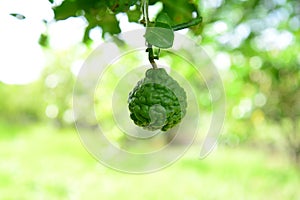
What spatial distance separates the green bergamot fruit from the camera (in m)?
0.62

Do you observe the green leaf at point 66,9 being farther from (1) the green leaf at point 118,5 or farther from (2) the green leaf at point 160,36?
(2) the green leaf at point 160,36

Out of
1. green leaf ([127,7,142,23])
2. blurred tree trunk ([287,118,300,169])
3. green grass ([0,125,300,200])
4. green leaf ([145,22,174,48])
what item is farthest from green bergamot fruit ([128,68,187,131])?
blurred tree trunk ([287,118,300,169])

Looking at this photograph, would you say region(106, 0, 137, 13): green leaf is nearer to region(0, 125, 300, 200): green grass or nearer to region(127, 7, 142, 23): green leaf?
region(127, 7, 142, 23): green leaf

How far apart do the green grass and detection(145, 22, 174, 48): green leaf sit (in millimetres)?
2774

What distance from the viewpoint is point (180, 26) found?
0.63 meters

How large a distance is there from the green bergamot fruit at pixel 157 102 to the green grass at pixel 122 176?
2.69 m

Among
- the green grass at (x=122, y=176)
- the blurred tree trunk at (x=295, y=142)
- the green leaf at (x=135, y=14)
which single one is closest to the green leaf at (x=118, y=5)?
the green leaf at (x=135, y=14)

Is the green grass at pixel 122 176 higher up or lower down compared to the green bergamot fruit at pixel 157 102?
higher up

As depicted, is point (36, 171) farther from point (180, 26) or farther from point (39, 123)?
point (180, 26)

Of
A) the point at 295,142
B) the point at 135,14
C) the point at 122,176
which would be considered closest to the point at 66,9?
the point at 135,14

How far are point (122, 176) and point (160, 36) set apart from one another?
3767 mm

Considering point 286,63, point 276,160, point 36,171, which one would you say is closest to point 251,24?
point 286,63

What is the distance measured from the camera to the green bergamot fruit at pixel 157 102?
2.04ft

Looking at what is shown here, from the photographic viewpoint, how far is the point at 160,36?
1.86 feet
